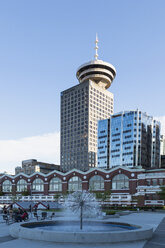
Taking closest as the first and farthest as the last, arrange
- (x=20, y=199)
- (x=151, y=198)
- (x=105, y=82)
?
(x=151, y=198), (x=20, y=199), (x=105, y=82)

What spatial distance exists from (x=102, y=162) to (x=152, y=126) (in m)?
35.8

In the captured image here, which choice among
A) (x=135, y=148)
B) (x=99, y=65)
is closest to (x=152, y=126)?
(x=135, y=148)

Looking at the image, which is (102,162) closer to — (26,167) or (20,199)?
(26,167)

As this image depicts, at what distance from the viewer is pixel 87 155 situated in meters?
173

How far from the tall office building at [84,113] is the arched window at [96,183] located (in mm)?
Answer: 88049

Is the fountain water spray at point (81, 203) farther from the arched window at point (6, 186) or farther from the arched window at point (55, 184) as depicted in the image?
the arched window at point (6, 186)

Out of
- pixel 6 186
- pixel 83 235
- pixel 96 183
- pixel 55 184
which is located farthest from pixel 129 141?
pixel 83 235

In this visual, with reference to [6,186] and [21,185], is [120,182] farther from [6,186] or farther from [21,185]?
[6,186]

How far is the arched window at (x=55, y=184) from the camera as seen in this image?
89750mm

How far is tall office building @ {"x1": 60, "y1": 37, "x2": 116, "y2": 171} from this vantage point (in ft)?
579

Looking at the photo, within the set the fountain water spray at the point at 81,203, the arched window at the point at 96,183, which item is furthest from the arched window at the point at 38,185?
the fountain water spray at the point at 81,203

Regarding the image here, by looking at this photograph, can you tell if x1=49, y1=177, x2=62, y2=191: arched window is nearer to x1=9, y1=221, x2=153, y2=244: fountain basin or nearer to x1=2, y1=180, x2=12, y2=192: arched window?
x1=2, y1=180, x2=12, y2=192: arched window

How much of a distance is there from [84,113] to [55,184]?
307 feet

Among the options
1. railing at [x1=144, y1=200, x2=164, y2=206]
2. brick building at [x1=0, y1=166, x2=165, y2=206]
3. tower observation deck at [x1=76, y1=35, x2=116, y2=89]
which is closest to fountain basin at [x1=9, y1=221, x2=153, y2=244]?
brick building at [x1=0, y1=166, x2=165, y2=206]
